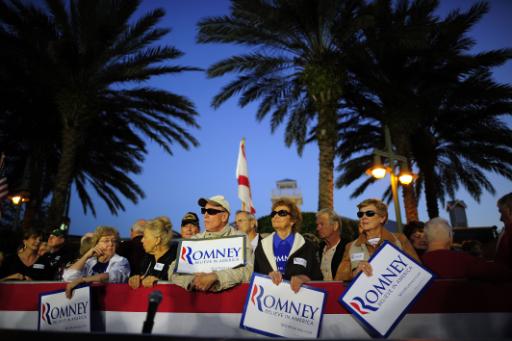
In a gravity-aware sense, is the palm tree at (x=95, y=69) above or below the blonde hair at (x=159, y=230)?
above

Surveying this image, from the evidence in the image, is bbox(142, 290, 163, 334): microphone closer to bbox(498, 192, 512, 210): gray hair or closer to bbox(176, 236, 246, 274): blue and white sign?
bbox(176, 236, 246, 274): blue and white sign

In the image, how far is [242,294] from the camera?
9.57 ft

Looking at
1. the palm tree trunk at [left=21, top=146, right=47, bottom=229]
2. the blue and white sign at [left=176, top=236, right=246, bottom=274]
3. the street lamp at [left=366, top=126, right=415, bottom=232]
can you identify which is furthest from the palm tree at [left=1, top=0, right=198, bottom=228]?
the blue and white sign at [left=176, top=236, right=246, bottom=274]

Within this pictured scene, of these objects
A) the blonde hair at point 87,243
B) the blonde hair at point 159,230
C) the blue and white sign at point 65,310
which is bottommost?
the blue and white sign at point 65,310

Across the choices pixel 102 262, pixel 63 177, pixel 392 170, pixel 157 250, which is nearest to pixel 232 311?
pixel 157 250

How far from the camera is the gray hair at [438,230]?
299 centimetres

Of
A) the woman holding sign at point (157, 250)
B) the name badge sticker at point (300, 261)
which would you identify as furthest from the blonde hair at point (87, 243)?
the name badge sticker at point (300, 261)

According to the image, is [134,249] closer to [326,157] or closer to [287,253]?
[287,253]

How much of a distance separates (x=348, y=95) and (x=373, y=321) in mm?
12697

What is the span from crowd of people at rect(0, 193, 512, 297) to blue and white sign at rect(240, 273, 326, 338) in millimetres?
87

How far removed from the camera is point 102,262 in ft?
12.7

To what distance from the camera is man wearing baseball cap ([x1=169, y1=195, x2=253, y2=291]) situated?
2846 mm

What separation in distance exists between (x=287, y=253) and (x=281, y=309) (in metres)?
0.59

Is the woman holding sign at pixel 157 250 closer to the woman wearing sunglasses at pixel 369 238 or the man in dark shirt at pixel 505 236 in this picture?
the woman wearing sunglasses at pixel 369 238
